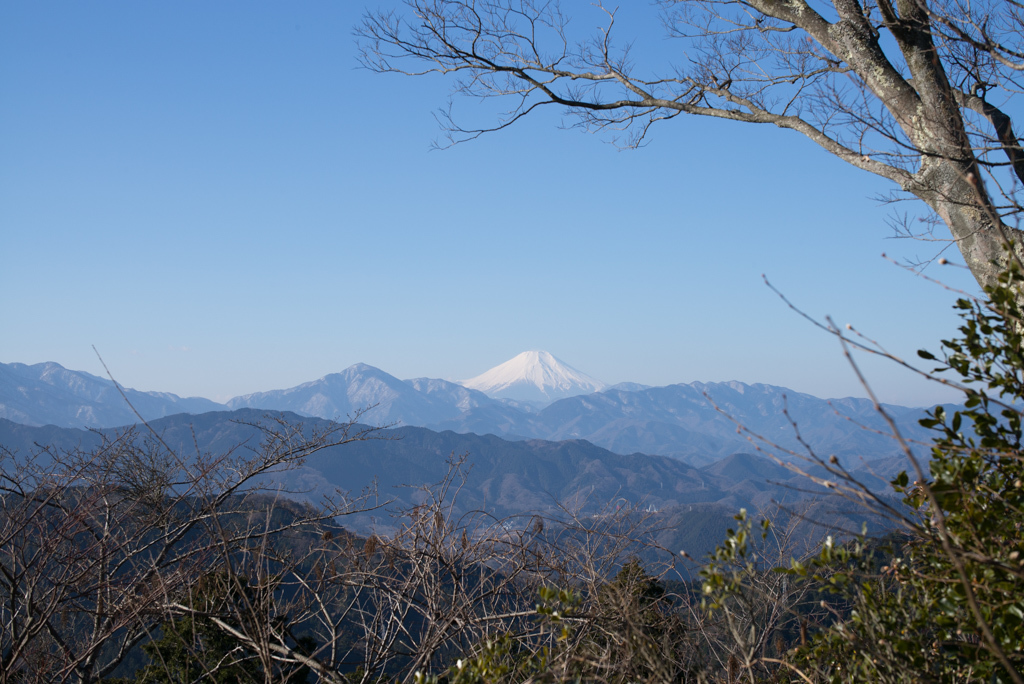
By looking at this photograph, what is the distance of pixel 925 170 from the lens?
3406 millimetres

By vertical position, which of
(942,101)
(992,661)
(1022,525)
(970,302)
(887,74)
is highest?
(887,74)

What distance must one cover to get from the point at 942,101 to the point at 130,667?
167ft

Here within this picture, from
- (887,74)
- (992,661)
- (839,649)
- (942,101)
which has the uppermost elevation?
(887,74)

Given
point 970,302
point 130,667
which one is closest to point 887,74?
point 970,302

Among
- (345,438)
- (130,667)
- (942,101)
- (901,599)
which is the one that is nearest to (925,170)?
(942,101)

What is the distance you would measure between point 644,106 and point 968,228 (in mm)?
2394

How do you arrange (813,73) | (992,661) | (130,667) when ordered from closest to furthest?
(992,661) < (813,73) < (130,667)

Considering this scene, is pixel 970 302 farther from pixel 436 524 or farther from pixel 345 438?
pixel 345 438

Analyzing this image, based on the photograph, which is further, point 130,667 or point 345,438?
point 130,667

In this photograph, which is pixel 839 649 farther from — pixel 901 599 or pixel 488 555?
pixel 488 555

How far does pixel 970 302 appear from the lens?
2.07m

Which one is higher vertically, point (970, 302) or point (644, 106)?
point (644, 106)

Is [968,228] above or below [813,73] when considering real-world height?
below

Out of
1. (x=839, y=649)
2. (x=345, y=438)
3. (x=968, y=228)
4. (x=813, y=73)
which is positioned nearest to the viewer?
(x=839, y=649)
